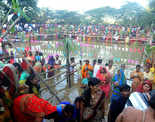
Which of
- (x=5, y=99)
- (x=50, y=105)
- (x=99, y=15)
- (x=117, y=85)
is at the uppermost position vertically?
(x=99, y=15)

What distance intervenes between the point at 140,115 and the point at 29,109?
1250mm

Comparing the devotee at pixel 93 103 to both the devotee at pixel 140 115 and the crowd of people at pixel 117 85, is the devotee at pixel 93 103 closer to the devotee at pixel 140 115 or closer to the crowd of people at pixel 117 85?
the crowd of people at pixel 117 85

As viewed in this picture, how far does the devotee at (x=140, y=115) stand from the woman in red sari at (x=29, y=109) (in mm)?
904

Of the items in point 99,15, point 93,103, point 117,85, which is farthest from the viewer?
point 99,15

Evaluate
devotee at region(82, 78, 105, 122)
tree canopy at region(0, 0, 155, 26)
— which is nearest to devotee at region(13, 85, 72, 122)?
devotee at region(82, 78, 105, 122)

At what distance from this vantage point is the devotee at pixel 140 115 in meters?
1.38

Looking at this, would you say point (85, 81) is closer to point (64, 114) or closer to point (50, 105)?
point (64, 114)

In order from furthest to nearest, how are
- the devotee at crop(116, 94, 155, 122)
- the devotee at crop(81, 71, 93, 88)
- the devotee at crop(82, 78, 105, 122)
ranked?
1. the devotee at crop(81, 71, 93, 88)
2. the devotee at crop(82, 78, 105, 122)
3. the devotee at crop(116, 94, 155, 122)

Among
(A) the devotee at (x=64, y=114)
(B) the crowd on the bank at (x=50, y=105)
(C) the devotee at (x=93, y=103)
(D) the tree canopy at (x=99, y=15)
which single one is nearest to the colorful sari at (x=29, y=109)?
(B) the crowd on the bank at (x=50, y=105)

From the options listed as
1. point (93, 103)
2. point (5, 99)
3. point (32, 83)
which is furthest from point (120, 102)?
point (5, 99)

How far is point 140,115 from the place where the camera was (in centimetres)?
143

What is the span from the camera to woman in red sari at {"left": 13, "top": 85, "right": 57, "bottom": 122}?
156cm

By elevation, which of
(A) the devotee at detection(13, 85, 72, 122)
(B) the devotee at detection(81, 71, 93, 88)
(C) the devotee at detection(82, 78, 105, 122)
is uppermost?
(A) the devotee at detection(13, 85, 72, 122)

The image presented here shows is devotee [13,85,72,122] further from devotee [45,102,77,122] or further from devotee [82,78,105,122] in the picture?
devotee [82,78,105,122]
